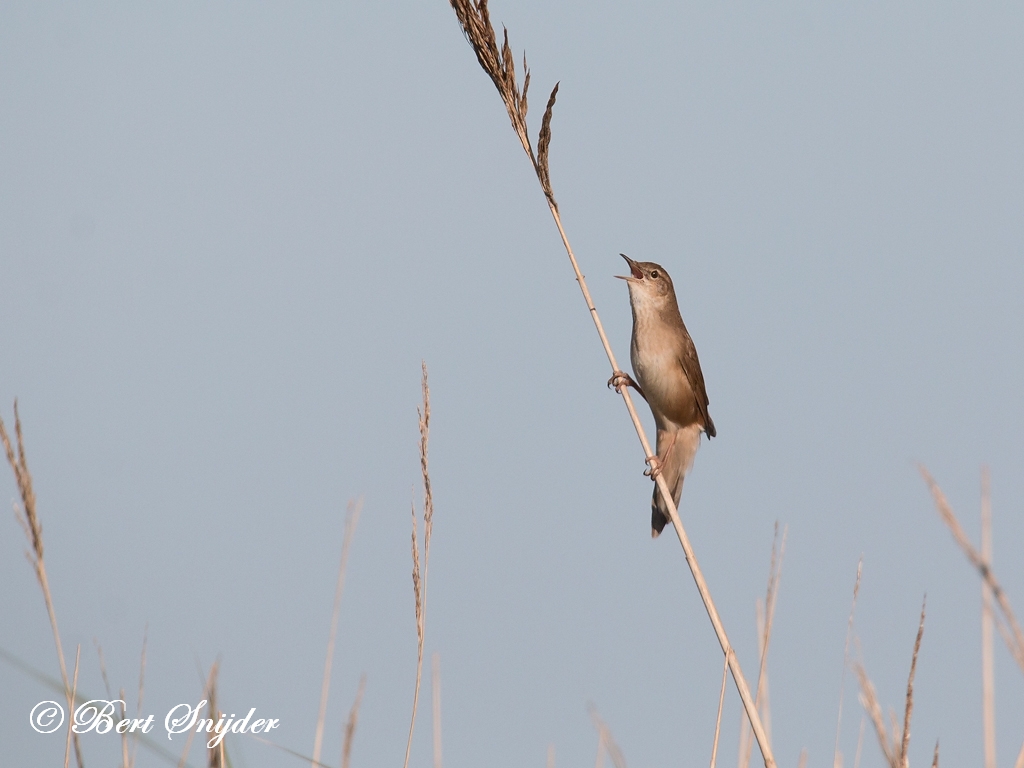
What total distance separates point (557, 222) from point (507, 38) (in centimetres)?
A: 56

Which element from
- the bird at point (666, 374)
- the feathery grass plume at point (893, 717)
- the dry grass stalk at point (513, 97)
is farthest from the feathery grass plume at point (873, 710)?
the bird at point (666, 374)

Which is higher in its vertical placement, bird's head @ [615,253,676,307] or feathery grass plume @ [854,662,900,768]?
bird's head @ [615,253,676,307]

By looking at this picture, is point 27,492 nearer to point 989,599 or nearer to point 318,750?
point 318,750

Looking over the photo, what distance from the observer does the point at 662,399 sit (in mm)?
5555

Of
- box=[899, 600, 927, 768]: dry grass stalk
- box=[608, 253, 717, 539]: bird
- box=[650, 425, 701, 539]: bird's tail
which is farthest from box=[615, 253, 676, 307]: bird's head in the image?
box=[899, 600, 927, 768]: dry grass stalk

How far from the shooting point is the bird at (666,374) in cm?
548

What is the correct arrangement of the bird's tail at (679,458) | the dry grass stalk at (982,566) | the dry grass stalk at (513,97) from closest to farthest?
the dry grass stalk at (982,566) < the dry grass stalk at (513,97) < the bird's tail at (679,458)

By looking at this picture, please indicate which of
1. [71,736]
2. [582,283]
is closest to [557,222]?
[582,283]

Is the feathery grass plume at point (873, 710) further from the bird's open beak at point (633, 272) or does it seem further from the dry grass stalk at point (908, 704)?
the bird's open beak at point (633, 272)

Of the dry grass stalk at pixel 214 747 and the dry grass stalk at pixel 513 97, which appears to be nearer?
the dry grass stalk at pixel 214 747

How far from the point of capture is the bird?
5.48m

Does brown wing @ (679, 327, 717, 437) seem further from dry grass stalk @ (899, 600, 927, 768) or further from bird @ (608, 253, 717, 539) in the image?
dry grass stalk @ (899, 600, 927, 768)

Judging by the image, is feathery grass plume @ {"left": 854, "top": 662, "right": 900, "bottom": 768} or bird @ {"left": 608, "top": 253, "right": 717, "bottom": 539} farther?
bird @ {"left": 608, "top": 253, "right": 717, "bottom": 539}

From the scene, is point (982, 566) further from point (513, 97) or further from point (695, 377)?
point (695, 377)
